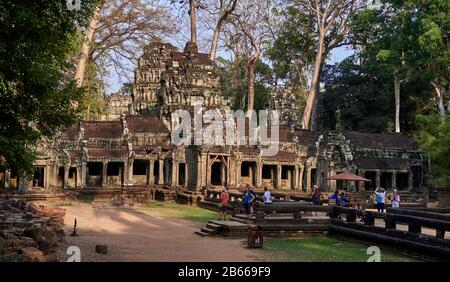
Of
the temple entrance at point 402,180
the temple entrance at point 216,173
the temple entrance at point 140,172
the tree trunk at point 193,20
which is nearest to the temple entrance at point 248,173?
the temple entrance at point 216,173

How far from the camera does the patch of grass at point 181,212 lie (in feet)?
100

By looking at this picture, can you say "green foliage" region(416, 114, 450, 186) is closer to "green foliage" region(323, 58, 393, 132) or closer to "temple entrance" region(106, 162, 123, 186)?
"temple entrance" region(106, 162, 123, 186)

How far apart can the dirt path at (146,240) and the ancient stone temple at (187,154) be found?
43.2 ft

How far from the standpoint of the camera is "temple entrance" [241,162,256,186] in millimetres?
48822

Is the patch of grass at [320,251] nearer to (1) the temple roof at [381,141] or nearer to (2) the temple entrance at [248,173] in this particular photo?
(2) the temple entrance at [248,173]

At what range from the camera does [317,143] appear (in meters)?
50.4

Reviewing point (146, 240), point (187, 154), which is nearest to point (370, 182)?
point (187, 154)

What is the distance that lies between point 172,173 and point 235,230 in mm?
24295

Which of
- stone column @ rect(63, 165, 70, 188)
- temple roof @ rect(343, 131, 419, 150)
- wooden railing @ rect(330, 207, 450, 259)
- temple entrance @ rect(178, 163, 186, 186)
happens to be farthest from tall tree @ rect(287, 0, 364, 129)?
wooden railing @ rect(330, 207, 450, 259)

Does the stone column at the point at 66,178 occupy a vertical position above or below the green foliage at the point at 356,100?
below

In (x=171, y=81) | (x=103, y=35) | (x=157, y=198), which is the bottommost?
(x=157, y=198)
